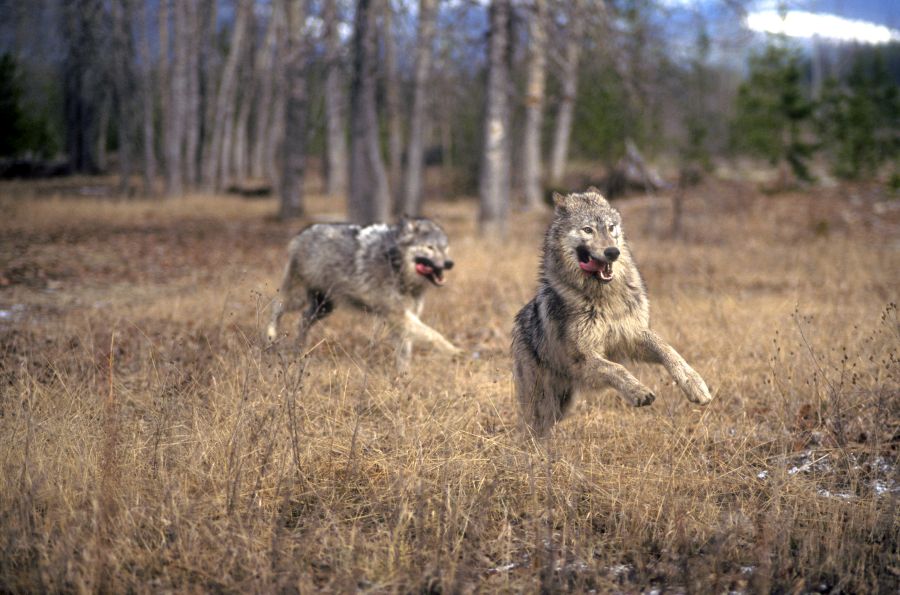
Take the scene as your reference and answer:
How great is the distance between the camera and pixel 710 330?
24.5 feet

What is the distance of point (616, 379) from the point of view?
410 cm

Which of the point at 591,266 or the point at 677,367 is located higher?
the point at 591,266

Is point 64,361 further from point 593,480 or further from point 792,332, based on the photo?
point 792,332

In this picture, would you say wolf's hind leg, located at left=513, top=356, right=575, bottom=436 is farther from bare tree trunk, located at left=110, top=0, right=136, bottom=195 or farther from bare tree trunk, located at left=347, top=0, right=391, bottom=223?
bare tree trunk, located at left=110, top=0, right=136, bottom=195

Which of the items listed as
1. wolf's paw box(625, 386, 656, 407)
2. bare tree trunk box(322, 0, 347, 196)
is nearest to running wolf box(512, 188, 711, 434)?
wolf's paw box(625, 386, 656, 407)

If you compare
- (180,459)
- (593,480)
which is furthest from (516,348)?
(180,459)

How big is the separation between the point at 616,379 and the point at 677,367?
0.37 meters

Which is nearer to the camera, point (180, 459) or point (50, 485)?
point (50, 485)

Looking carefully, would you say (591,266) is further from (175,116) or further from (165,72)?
(165,72)

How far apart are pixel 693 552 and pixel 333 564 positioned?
5.67ft

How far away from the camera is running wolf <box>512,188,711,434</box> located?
4.34 m

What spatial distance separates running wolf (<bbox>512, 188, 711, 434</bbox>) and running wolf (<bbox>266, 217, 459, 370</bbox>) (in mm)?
2266

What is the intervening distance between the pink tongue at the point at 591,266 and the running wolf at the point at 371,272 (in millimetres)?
2690

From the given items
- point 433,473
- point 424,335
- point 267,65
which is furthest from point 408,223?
point 267,65
